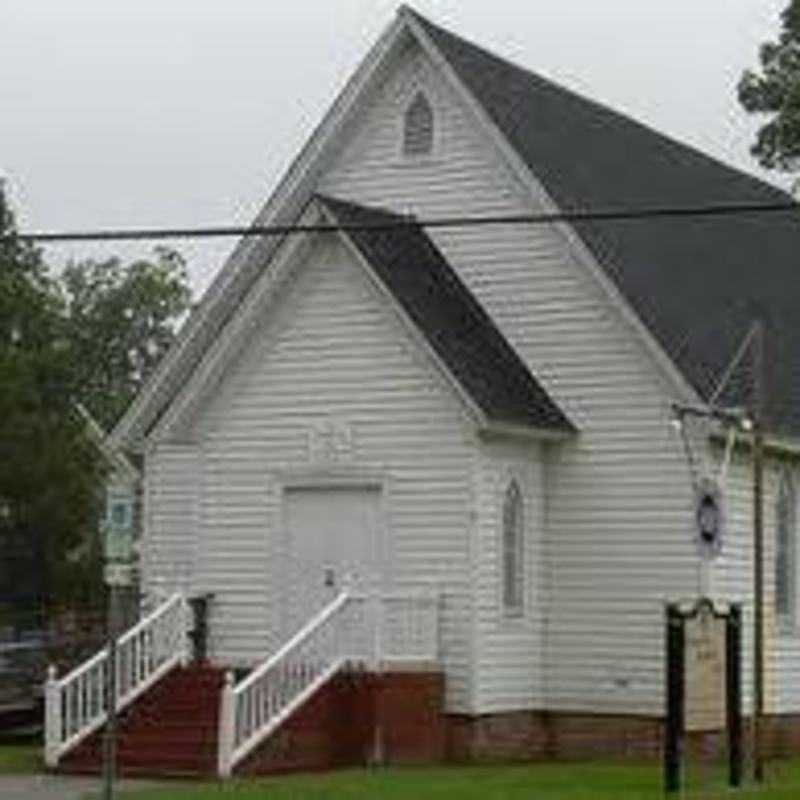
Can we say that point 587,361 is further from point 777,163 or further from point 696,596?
point 777,163

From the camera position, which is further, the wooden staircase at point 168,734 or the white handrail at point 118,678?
the white handrail at point 118,678

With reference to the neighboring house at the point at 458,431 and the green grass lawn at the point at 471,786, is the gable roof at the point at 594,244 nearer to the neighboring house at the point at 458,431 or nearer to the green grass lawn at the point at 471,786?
the neighboring house at the point at 458,431

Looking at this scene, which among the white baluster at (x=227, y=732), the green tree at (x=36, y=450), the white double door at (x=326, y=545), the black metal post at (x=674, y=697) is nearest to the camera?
the black metal post at (x=674, y=697)

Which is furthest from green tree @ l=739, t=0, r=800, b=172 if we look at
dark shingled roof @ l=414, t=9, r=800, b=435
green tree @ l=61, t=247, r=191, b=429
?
green tree @ l=61, t=247, r=191, b=429

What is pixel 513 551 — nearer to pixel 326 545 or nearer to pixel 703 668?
pixel 326 545

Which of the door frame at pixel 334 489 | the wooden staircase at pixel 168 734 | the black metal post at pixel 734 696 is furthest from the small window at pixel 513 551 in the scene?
the black metal post at pixel 734 696

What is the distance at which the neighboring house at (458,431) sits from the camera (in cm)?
2994

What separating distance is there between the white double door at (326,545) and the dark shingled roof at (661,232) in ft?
13.3

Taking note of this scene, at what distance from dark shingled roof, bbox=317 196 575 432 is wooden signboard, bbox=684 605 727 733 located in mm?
4387

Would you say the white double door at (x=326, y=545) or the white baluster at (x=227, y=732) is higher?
the white double door at (x=326, y=545)

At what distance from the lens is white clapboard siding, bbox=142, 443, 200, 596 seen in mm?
31984

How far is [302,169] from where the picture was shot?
108 ft

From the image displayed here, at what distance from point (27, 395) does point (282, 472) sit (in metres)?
23.4

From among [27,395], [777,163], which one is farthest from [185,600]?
[27,395]
